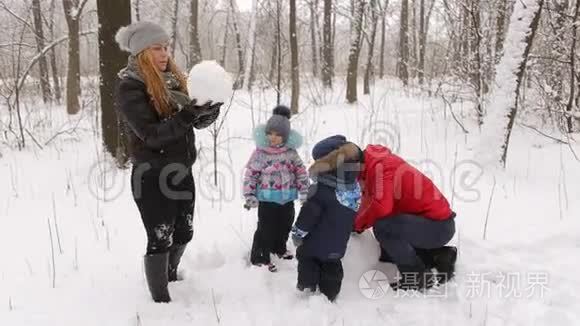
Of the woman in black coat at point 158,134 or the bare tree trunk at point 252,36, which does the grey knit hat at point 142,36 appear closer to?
the woman in black coat at point 158,134

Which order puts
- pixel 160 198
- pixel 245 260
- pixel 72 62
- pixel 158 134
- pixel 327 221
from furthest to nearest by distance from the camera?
pixel 72 62 < pixel 245 260 < pixel 327 221 < pixel 160 198 < pixel 158 134

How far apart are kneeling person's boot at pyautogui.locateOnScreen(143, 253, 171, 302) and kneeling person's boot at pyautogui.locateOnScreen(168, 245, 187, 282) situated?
0.18 meters

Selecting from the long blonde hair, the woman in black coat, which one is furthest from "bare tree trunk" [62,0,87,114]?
the long blonde hair

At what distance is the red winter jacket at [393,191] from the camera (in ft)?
10.1

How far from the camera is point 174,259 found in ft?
10.1

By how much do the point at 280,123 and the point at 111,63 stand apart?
3063mm

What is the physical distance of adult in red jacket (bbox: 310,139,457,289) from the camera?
122 inches

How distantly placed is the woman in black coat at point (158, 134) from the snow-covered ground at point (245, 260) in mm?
472

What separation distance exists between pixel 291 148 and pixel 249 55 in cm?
1238

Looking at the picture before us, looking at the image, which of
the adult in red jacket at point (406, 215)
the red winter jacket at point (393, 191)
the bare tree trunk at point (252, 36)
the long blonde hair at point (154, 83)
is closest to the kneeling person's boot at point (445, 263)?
the adult in red jacket at point (406, 215)

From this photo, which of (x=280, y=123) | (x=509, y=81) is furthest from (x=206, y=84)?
(x=509, y=81)

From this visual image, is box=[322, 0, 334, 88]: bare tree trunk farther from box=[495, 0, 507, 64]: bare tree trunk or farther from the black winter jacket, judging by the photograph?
the black winter jacket

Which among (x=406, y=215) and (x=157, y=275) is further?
(x=406, y=215)

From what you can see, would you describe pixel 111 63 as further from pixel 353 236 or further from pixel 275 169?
pixel 353 236
